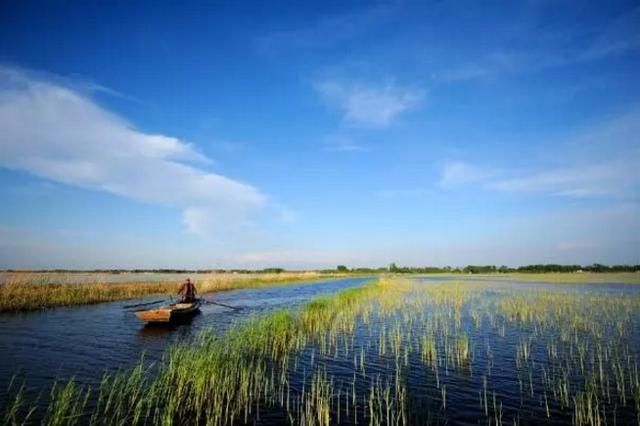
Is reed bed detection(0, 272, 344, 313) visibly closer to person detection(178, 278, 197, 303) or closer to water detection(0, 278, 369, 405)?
water detection(0, 278, 369, 405)

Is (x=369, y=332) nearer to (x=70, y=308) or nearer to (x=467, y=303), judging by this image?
(x=467, y=303)

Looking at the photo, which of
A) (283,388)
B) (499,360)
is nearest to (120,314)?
(283,388)

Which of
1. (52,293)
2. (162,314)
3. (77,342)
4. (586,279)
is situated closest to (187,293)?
(162,314)

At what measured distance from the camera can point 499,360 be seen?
1362 cm

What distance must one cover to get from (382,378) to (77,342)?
12.8 metres

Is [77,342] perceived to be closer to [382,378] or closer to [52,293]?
[382,378]

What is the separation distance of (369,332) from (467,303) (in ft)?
48.2

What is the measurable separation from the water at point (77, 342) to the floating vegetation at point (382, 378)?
4.82ft

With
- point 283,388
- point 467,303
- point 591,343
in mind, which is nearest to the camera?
point 283,388

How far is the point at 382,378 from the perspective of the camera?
37.9ft

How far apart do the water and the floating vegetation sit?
1.47 metres

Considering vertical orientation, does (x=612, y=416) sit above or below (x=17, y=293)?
below

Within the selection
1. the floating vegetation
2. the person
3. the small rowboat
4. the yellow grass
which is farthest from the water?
the yellow grass

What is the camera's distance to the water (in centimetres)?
1171
